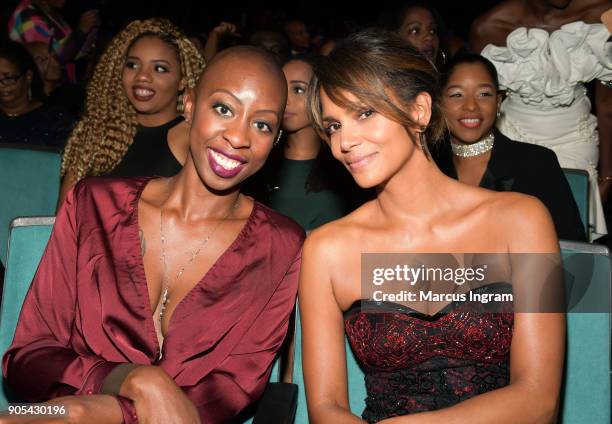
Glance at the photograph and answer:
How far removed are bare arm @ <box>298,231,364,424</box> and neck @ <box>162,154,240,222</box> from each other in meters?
0.28

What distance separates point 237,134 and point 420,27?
236cm

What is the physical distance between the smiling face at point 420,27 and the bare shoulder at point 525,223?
2.28 metres

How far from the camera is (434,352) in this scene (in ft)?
6.65

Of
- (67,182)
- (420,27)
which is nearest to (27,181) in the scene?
(67,182)

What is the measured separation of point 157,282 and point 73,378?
1.12 ft

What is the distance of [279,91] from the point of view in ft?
7.19

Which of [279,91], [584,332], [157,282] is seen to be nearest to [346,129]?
[279,91]

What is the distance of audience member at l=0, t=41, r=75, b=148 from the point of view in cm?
441

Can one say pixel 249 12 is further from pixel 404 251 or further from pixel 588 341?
pixel 588 341

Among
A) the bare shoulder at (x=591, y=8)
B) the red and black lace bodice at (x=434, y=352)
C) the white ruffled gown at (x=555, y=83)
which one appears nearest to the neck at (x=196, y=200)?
the red and black lace bodice at (x=434, y=352)

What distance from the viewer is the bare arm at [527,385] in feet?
5.98

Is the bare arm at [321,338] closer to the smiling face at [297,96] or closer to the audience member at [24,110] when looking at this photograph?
the smiling face at [297,96]

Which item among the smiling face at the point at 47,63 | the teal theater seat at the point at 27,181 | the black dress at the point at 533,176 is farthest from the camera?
the smiling face at the point at 47,63

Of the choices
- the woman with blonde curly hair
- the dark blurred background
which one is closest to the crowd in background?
the woman with blonde curly hair
